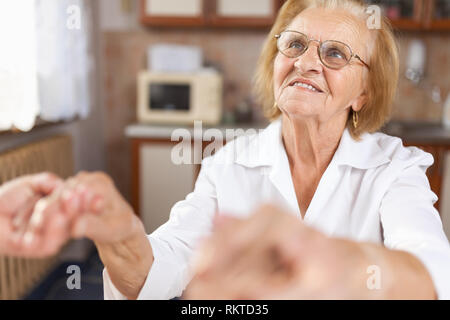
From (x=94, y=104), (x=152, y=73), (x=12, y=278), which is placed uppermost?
(x=152, y=73)

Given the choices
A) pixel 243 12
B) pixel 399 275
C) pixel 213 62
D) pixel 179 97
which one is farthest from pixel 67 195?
pixel 213 62

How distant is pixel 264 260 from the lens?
0.34m

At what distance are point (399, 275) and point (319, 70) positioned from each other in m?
0.58

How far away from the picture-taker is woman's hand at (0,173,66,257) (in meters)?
0.45

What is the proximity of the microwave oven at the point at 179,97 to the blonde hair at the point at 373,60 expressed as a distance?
1771mm

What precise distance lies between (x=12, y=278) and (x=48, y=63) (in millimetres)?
1078

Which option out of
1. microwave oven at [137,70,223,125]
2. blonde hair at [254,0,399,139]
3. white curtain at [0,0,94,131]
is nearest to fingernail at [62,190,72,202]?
blonde hair at [254,0,399,139]

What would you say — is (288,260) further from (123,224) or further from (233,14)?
(233,14)

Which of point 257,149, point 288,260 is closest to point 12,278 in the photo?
point 257,149

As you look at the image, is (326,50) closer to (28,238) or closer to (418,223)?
(418,223)

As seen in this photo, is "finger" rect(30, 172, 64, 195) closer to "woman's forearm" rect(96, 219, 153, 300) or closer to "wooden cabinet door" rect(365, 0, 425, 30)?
"woman's forearm" rect(96, 219, 153, 300)

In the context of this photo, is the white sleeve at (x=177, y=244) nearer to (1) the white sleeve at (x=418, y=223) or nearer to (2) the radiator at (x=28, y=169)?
(1) the white sleeve at (x=418, y=223)

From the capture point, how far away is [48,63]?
226 centimetres

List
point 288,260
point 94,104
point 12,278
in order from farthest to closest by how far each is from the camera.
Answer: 1. point 94,104
2. point 12,278
3. point 288,260
